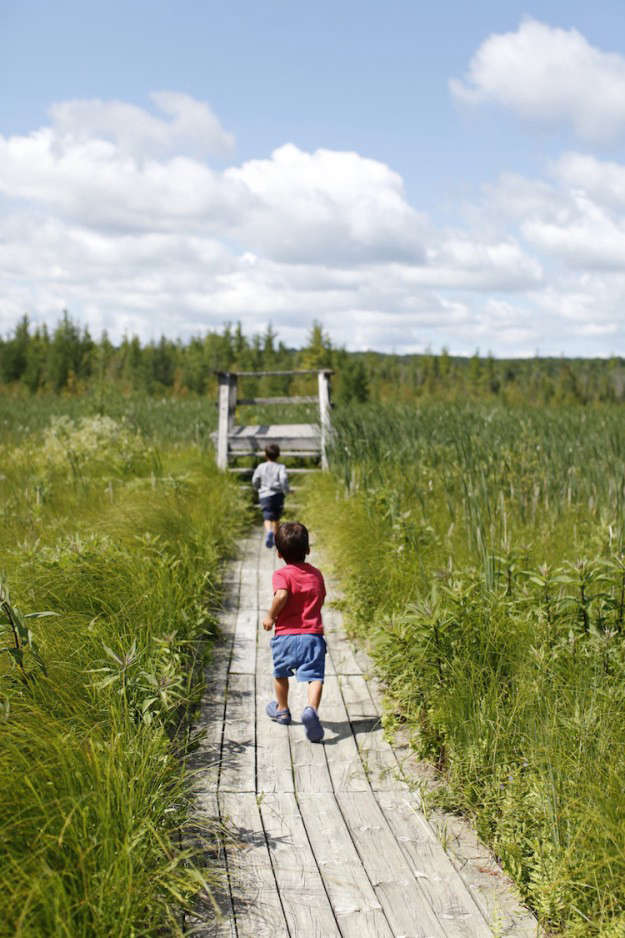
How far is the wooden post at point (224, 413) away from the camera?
11.2m

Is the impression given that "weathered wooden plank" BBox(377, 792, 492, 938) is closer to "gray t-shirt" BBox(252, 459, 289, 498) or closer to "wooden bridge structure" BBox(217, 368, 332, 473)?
"gray t-shirt" BBox(252, 459, 289, 498)

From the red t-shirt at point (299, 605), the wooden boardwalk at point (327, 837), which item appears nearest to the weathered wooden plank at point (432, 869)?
the wooden boardwalk at point (327, 837)

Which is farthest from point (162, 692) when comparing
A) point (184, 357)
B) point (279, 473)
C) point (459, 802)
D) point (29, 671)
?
point (184, 357)

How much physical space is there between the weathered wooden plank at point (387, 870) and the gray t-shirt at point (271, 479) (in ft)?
17.4

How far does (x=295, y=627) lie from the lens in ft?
13.8

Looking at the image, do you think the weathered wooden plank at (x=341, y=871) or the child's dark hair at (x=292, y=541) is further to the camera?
the child's dark hair at (x=292, y=541)

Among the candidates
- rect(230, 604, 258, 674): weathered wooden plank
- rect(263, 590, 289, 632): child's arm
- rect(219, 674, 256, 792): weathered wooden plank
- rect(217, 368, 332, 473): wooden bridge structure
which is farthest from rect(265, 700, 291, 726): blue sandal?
rect(217, 368, 332, 473): wooden bridge structure

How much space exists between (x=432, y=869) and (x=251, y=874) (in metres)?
0.71

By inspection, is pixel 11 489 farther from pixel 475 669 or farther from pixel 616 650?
pixel 616 650

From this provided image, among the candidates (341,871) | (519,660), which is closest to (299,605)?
(519,660)

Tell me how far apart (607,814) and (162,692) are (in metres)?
1.88

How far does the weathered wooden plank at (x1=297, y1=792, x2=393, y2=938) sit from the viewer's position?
256 cm

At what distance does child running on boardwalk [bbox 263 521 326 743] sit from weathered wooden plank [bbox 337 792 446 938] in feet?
2.60

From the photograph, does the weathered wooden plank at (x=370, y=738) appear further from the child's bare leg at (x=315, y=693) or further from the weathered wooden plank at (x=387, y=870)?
the child's bare leg at (x=315, y=693)
